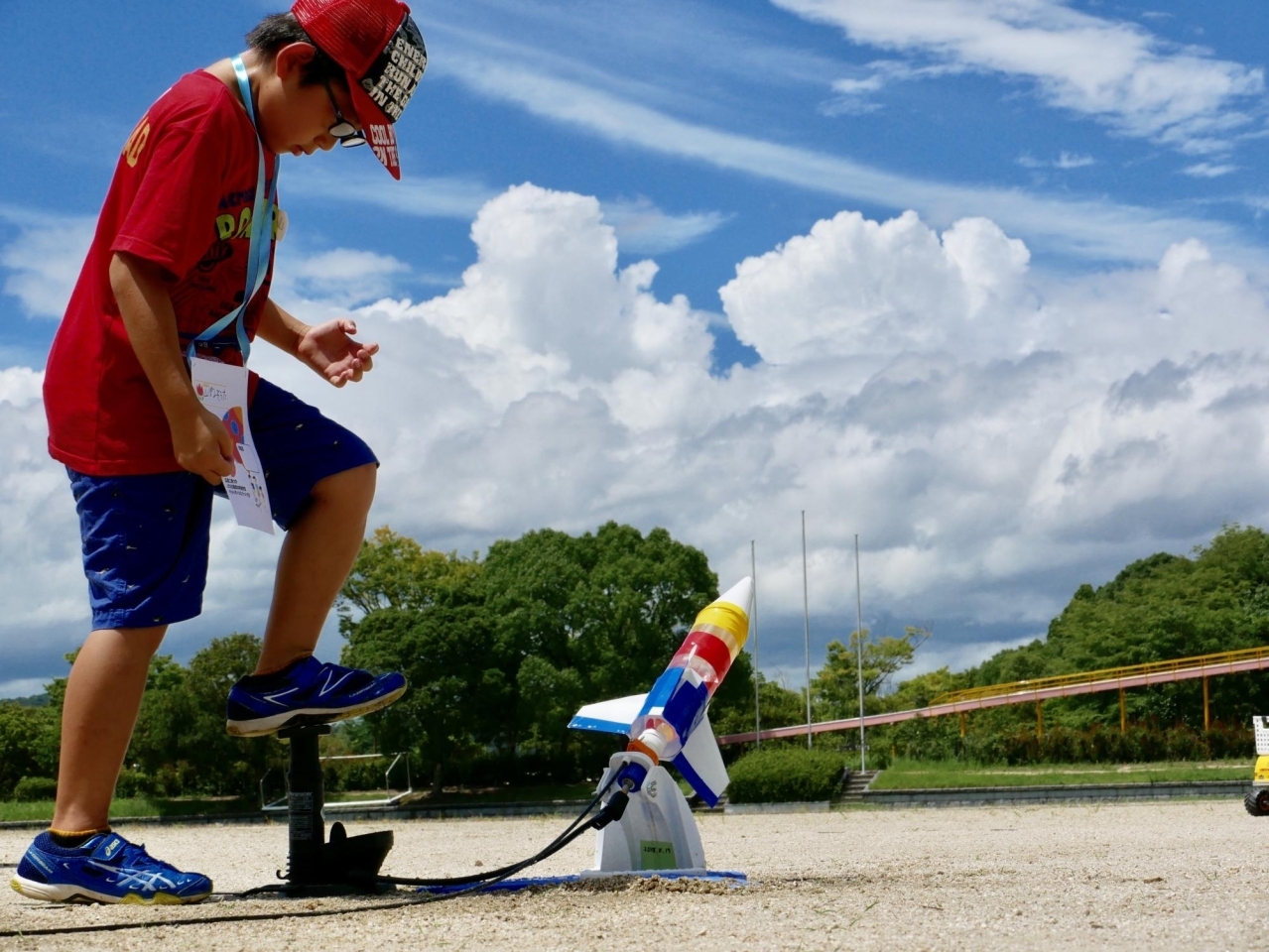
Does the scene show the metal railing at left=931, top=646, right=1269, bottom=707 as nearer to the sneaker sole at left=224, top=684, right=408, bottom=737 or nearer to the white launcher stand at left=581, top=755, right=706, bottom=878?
the white launcher stand at left=581, top=755, right=706, bottom=878

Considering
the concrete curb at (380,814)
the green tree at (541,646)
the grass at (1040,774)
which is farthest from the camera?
the green tree at (541,646)

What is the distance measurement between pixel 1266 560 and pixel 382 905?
5616 centimetres

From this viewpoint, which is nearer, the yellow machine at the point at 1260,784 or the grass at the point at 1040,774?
the yellow machine at the point at 1260,784

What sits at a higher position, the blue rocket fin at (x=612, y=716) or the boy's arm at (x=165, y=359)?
the boy's arm at (x=165, y=359)

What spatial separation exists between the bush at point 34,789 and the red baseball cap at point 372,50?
3283cm

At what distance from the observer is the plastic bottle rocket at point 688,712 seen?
4.52m

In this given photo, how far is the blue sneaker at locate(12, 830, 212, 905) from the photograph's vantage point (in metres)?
3.46

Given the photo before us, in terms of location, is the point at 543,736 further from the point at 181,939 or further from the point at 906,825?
the point at 181,939

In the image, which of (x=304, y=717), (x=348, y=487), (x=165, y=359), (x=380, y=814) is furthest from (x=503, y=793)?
(x=165, y=359)

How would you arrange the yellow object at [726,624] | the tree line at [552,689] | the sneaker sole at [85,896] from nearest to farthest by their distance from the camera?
1. the sneaker sole at [85,896]
2. the yellow object at [726,624]
3. the tree line at [552,689]

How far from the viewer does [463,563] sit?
5006 cm

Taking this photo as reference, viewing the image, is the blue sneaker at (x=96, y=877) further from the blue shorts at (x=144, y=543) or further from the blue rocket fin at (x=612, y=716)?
the blue rocket fin at (x=612, y=716)

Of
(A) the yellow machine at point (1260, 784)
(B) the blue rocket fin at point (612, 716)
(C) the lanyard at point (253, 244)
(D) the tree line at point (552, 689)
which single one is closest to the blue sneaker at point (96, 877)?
(C) the lanyard at point (253, 244)

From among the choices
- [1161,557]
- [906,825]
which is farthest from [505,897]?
[1161,557]
